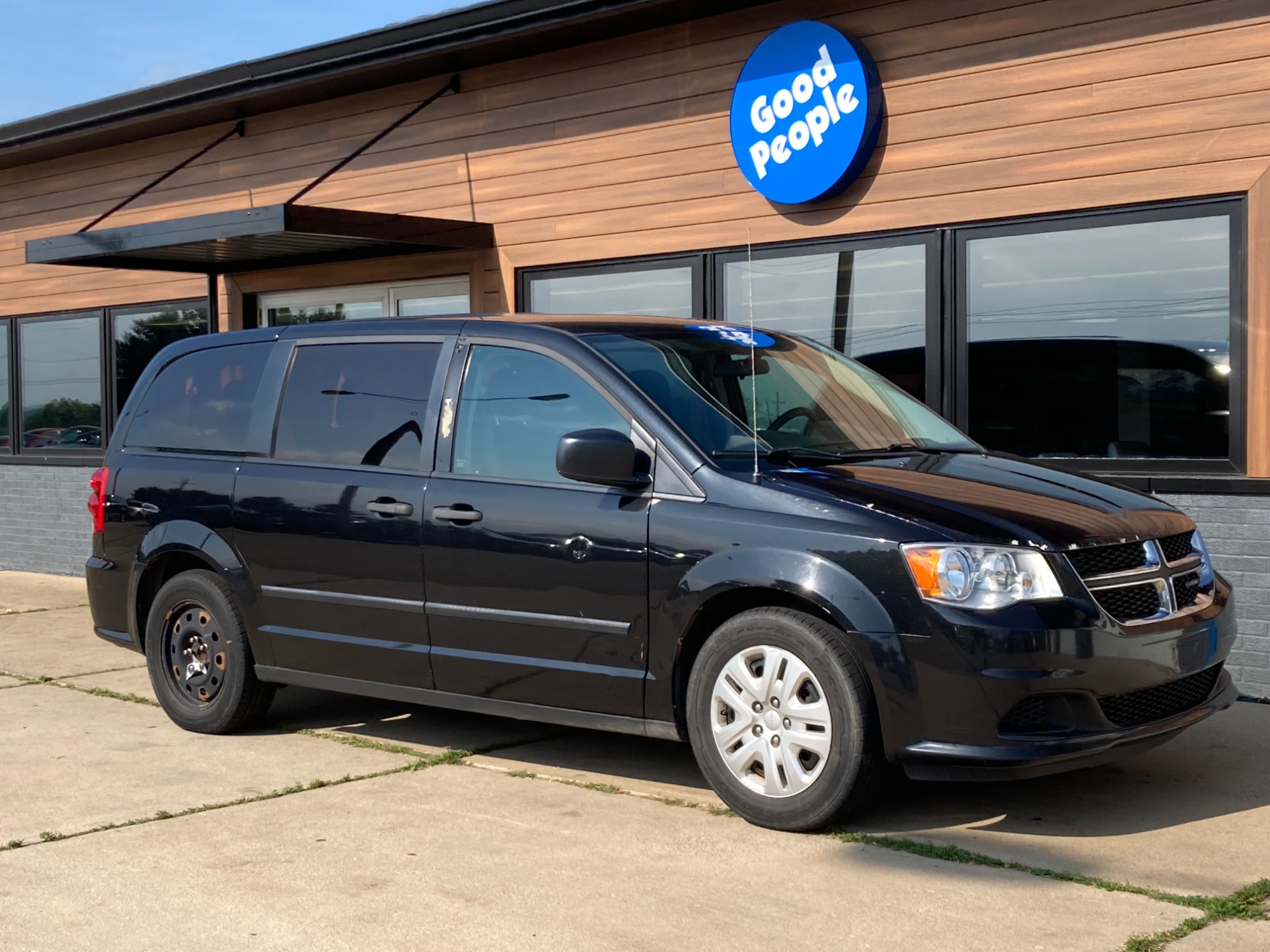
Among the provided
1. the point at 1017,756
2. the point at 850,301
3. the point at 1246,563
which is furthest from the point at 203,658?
the point at 1246,563

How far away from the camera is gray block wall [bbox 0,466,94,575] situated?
14.2m

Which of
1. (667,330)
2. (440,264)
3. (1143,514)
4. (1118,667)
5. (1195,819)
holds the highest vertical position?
(440,264)

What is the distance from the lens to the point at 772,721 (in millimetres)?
5156

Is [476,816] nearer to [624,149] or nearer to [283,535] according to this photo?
[283,535]

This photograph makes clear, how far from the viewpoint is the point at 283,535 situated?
6570mm

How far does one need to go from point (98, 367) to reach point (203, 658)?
8.49 metres

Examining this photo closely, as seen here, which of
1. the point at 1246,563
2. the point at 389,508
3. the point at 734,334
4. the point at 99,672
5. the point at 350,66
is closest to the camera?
the point at 389,508

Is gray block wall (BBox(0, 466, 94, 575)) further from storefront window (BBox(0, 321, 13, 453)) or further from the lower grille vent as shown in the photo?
the lower grille vent

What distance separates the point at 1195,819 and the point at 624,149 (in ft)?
21.3

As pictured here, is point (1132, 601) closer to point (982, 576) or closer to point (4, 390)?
point (982, 576)

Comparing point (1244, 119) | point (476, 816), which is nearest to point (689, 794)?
point (476, 816)

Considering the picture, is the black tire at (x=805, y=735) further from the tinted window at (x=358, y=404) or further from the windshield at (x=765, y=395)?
the tinted window at (x=358, y=404)

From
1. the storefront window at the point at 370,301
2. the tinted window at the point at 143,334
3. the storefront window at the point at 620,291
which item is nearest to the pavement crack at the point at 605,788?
the storefront window at the point at 620,291

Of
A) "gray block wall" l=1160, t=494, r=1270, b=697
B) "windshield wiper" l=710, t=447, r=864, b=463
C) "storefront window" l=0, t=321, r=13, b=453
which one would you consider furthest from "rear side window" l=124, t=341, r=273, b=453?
"storefront window" l=0, t=321, r=13, b=453
